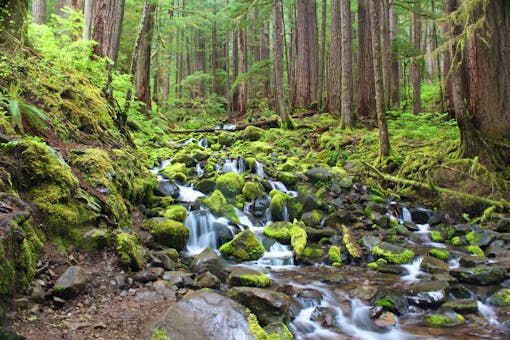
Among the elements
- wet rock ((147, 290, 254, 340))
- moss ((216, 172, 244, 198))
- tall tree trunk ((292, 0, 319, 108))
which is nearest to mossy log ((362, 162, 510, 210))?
moss ((216, 172, 244, 198))

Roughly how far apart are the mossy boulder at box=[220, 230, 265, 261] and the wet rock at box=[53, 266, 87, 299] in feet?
11.5

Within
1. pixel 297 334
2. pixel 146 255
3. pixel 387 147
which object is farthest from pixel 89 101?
pixel 387 147

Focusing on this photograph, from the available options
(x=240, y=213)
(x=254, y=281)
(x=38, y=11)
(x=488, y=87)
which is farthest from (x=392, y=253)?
(x=38, y=11)

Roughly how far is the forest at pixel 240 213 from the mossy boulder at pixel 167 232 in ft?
0.08

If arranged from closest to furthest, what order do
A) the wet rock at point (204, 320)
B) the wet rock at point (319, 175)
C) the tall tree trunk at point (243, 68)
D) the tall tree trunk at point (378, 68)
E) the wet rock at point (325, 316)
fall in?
the wet rock at point (204, 320) < the wet rock at point (325, 316) < the tall tree trunk at point (378, 68) < the wet rock at point (319, 175) < the tall tree trunk at point (243, 68)

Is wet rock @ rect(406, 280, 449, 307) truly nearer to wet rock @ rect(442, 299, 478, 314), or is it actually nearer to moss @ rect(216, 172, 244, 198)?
wet rock @ rect(442, 299, 478, 314)

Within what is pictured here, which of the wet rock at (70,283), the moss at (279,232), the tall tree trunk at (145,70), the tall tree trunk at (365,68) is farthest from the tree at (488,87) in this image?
the tall tree trunk at (145,70)

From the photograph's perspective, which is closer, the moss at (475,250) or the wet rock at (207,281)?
the wet rock at (207,281)

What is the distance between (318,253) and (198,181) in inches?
173

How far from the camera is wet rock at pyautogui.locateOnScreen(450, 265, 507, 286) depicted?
5.75 meters

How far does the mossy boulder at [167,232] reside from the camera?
6.46 metres

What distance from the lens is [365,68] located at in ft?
55.6

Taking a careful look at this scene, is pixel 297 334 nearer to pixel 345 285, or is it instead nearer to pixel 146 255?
pixel 345 285

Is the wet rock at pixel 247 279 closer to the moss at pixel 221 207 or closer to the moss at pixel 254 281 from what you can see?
the moss at pixel 254 281
